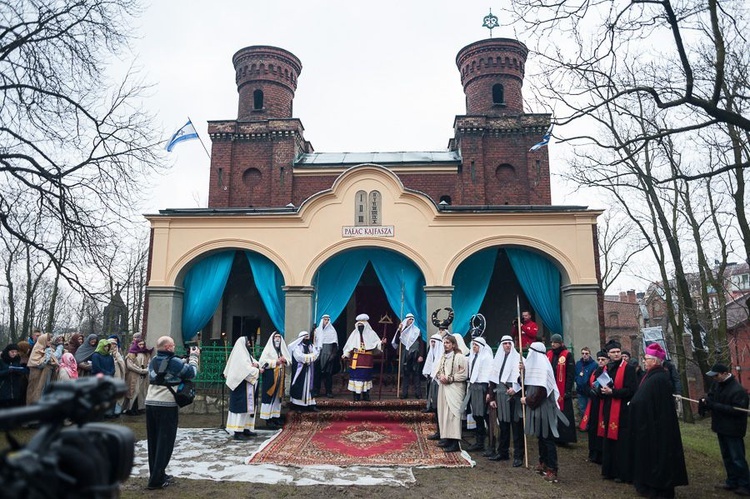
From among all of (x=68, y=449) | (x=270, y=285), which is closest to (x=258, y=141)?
(x=270, y=285)

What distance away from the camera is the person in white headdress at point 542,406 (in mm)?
7332

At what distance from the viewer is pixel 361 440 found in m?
9.44

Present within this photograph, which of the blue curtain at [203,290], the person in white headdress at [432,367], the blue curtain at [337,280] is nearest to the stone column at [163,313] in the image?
the blue curtain at [203,290]

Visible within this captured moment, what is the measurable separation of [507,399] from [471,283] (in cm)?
651

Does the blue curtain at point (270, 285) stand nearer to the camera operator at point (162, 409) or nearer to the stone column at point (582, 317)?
the stone column at point (582, 317)

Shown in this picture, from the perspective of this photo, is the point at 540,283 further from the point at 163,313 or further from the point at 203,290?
the point at 163,313

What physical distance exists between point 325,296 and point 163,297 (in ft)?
14.1

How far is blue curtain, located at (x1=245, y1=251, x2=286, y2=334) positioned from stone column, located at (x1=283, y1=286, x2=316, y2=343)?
53cm

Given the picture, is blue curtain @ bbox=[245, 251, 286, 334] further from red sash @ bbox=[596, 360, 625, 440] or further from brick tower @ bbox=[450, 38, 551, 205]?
red sash @ bbox=[596, 360, 625, 440]

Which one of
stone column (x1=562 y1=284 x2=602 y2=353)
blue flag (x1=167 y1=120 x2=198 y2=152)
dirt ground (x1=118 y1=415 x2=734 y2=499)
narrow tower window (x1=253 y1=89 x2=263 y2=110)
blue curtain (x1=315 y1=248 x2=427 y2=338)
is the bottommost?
dirt ground (x1=118 y1=415 x2=734 y2=499)

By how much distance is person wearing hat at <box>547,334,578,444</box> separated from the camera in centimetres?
948

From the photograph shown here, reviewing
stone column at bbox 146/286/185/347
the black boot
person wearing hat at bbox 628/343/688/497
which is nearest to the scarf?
stone column at bbox 146/286/185/347

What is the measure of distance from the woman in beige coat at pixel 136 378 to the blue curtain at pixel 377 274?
4508 mm

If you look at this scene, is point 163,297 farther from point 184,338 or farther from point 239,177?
point 239,177
